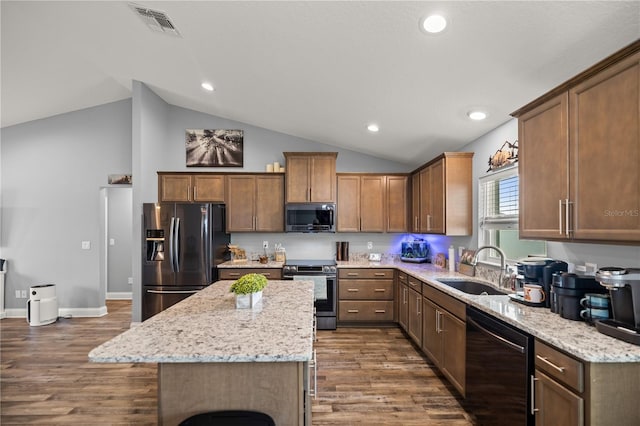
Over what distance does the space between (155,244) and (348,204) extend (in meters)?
2.84

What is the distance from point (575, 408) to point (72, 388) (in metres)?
3.72

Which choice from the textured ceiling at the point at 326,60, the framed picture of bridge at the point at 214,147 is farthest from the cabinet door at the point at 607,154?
the framed picture of bridge at the point at 214,147

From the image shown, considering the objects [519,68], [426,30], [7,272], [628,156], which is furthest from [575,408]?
[7,272]

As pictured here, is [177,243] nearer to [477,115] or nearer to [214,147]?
[214,147]

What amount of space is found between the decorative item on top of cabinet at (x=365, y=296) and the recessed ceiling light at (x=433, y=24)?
3152 millimetres

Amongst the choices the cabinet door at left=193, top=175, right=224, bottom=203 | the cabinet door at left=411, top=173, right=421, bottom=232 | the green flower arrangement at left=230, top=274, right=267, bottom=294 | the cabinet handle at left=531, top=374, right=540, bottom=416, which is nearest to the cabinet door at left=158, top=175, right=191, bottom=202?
the cabinet door at left=193, top=175, right=224, bottom=203

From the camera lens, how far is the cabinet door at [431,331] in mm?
3009

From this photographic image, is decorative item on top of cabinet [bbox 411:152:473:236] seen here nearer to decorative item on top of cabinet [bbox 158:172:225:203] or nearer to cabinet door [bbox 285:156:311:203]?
cabinet door [bbox 285:156:311:203]

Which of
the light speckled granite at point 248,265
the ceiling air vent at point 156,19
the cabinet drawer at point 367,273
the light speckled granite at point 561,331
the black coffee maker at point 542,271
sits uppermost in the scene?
the ceiling air vent at point 156,19

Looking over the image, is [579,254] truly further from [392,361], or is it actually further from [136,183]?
[136,183]

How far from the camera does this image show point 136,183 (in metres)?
4.48

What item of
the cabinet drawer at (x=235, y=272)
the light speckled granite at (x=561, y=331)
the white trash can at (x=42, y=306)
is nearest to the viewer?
the light speckled granite at (x=561, y=331)

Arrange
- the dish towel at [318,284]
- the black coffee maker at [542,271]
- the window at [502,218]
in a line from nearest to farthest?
the black coffee maker at [542,271] → the window at [502,218] → the dish towel at [318,284]

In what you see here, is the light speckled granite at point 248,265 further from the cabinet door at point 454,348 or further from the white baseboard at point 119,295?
the white baseboard at point 119,295
